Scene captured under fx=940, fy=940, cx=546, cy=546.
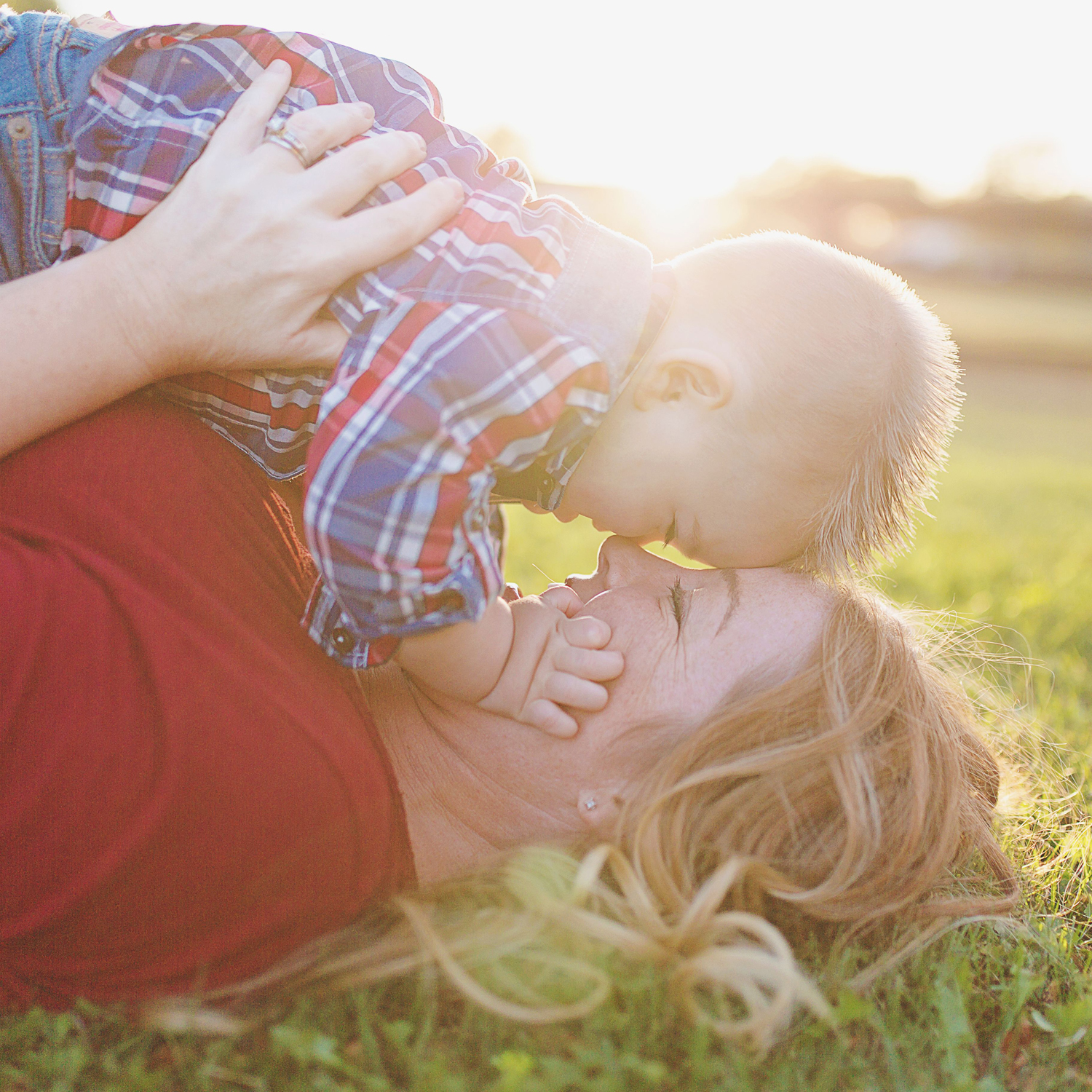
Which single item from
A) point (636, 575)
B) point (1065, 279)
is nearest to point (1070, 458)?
point (636, 575)

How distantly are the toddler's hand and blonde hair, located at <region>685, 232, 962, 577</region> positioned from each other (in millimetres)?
573

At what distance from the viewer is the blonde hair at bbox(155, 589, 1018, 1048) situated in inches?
61.2

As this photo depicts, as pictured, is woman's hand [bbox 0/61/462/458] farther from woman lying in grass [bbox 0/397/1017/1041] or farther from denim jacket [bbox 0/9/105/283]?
denim jacket [bbox 0/9/105/283]

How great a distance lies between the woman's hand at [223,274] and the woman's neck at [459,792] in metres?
0.80

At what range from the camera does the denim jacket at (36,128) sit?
1.96 m

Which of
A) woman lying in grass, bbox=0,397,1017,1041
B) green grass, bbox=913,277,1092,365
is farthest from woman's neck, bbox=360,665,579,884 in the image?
green grass, bbox=913,277,1092,365

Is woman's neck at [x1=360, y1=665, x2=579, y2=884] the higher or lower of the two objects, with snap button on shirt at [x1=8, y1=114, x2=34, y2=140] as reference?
lower

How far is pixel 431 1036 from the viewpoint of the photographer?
155 centimetres

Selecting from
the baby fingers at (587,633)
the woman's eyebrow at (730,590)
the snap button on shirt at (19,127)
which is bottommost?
the baby fingers at (587,633)

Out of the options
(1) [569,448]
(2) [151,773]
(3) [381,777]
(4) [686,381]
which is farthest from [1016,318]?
(2) [151,773]

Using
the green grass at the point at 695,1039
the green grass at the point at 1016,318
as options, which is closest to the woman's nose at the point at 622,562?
the green grass at the point at 695,1039

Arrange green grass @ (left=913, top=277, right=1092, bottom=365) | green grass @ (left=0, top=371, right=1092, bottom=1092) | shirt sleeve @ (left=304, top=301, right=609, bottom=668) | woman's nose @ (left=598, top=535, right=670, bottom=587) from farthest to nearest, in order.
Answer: green grass @ (left=913, top=277, right=1092, bottom=365)
woman's nose @ (left=598, top=535, right=670, bottom=587)
shirt sleeve @ (left=304, top=301, right=609, bottom=668)
green grass @ (left=0, top=371, right=1092, bottom=1092)

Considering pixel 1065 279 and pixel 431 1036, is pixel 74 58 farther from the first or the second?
pixel 1065 279

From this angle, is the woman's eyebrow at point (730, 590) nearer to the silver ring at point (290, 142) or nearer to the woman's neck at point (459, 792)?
the woman's neck at point (459, 792)
